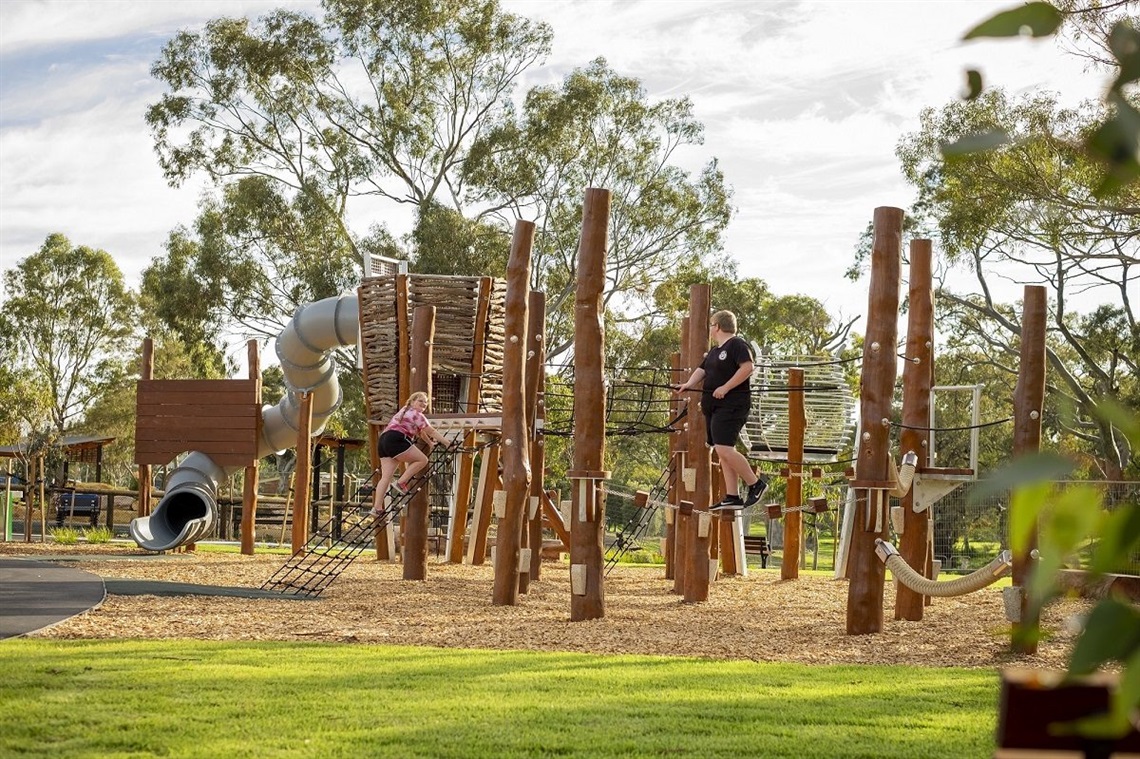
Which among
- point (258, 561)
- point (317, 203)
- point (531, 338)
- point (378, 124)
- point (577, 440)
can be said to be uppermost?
point (378, 124)

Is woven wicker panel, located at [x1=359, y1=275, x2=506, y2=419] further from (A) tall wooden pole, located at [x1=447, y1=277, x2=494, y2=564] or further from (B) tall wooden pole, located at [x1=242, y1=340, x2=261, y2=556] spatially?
(B) tall wooden pole, located at [x1=242, y1=340, x2=261, y2=556]

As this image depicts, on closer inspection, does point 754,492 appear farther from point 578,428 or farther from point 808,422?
point 808,422

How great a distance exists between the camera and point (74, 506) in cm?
3203

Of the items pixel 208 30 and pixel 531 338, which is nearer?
pixel 531 338

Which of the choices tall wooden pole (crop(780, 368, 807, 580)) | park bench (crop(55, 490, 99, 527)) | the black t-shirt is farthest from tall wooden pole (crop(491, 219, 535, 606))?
park bench (crop(55, 490, 99, 527))

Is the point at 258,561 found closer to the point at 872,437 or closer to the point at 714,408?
the point at 714,408

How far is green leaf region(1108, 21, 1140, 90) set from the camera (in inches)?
37.7

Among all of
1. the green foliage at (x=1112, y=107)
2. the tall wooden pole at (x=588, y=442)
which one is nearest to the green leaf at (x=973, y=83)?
the green foliage at (x=1112, y=107)

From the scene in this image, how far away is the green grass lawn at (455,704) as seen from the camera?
550 cm

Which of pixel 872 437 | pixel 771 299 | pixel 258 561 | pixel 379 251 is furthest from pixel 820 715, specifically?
pixel 771 299

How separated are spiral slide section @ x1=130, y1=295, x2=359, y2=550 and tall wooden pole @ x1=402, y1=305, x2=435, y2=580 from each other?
610 centimetres

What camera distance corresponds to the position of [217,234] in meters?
36.5

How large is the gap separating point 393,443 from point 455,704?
26.3 ft

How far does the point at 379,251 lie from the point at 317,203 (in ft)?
7.52
